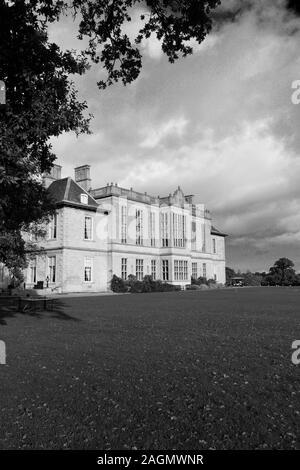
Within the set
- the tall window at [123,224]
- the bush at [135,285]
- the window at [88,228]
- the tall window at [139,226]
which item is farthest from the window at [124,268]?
the window at [88,228]

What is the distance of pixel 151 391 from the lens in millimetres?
6629

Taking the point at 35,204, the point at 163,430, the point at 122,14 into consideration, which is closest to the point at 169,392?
the point at 163,430

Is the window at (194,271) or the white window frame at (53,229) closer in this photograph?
the white window frame at (53,229)

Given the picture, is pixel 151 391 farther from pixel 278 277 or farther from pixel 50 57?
pixel 278 277

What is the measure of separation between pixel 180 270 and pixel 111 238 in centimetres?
1253

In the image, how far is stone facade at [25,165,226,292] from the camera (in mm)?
43562

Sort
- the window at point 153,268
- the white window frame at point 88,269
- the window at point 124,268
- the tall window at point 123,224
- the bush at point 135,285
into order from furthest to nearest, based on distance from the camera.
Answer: the window at point 153,268, the tall window at point 123,224, the window at point 124,268, the bush at point 135,285, the white window frame at point 88,269

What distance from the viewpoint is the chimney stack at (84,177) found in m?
51.6

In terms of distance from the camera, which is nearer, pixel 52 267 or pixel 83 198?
pixel 52 267

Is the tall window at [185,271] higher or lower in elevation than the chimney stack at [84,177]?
lower

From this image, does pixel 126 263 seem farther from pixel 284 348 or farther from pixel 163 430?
pixel 163 430

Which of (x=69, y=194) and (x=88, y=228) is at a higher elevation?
(x=69, y=194)

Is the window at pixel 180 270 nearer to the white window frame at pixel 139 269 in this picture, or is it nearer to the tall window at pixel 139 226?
the white window frame at pixel 139 269

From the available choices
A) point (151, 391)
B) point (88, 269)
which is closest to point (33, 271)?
point (88, 269)
